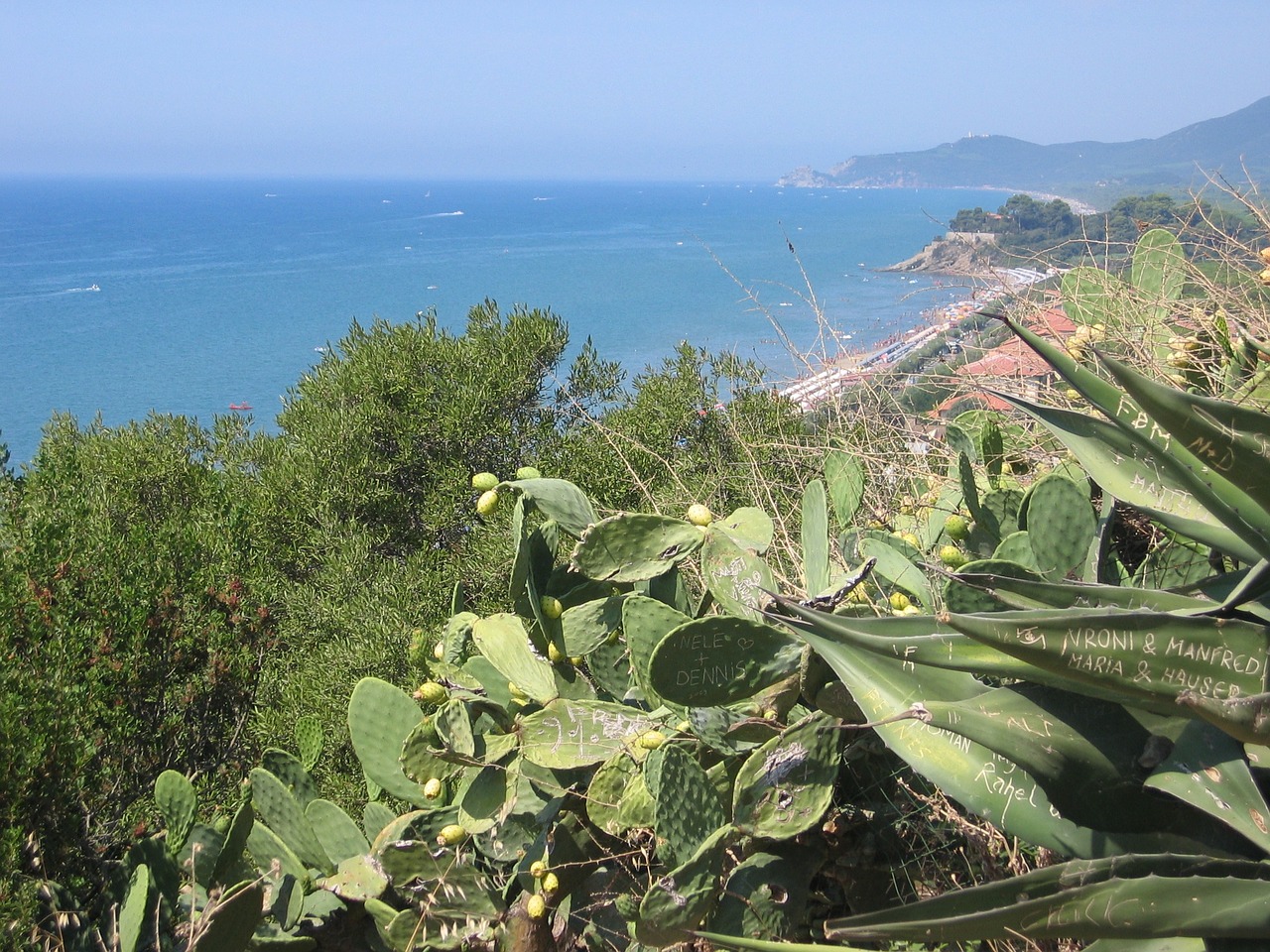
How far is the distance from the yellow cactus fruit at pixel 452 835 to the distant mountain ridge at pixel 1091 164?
3513 millimetres

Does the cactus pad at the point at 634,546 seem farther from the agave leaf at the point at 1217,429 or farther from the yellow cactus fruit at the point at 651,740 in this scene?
the agave leaf at the point at 1217,429

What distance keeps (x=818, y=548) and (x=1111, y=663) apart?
0.90m

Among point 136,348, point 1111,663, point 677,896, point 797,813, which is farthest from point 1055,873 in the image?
point 136,348

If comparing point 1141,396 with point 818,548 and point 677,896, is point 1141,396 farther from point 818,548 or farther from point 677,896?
point 677,896

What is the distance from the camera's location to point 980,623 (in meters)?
1.01

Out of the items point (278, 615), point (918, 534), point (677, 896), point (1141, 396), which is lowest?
point (278, 615)

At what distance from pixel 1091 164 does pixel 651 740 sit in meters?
38.1

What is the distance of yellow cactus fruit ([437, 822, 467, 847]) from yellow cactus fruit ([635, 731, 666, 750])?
49 cm

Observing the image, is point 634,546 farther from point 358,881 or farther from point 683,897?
point 358,881

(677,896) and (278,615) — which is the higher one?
(677,896)

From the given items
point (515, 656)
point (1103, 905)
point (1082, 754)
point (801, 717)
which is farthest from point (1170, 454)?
point (515, 656)

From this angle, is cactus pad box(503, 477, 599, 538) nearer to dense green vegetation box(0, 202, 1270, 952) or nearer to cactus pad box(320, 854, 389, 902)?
dense green vegetation box(0, 202, 1270, 952)

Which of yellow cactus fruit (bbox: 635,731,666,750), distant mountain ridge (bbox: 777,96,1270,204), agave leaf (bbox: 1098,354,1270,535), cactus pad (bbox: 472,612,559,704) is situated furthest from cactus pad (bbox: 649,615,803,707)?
distant mountain ridge (bbox: 777,96,1270,204)

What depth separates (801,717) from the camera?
186 centimetres
